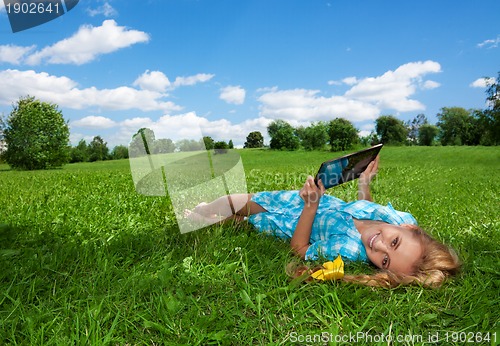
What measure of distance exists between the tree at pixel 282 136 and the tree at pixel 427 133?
54.6m

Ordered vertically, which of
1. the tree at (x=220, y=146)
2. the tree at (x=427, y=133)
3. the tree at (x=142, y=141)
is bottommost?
the tree at (x=427, y=133)

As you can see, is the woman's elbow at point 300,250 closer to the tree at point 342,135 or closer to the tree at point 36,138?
the tree at point 342,135

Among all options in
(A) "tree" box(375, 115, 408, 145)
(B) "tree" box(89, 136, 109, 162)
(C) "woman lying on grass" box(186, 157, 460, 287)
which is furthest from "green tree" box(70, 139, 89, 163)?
(A) "tree" box(375, 115, 408, 145)

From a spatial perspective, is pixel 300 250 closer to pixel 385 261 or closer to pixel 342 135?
pixel 385 261

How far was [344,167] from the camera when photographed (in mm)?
4121

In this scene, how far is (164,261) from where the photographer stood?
3.62 meters

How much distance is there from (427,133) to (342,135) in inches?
1907

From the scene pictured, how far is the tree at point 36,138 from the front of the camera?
111ft

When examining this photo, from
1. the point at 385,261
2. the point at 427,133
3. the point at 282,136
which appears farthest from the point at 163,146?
the point at 427,133

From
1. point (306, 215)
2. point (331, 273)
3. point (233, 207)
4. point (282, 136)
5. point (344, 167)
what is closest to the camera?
point (331, 273)

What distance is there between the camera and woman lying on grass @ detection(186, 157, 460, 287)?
3590 mm

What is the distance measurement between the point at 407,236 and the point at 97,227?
3.37 m

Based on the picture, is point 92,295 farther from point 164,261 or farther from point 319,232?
point 319,232

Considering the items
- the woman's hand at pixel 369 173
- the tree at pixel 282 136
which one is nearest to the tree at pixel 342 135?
the tree at pixel 282 136
